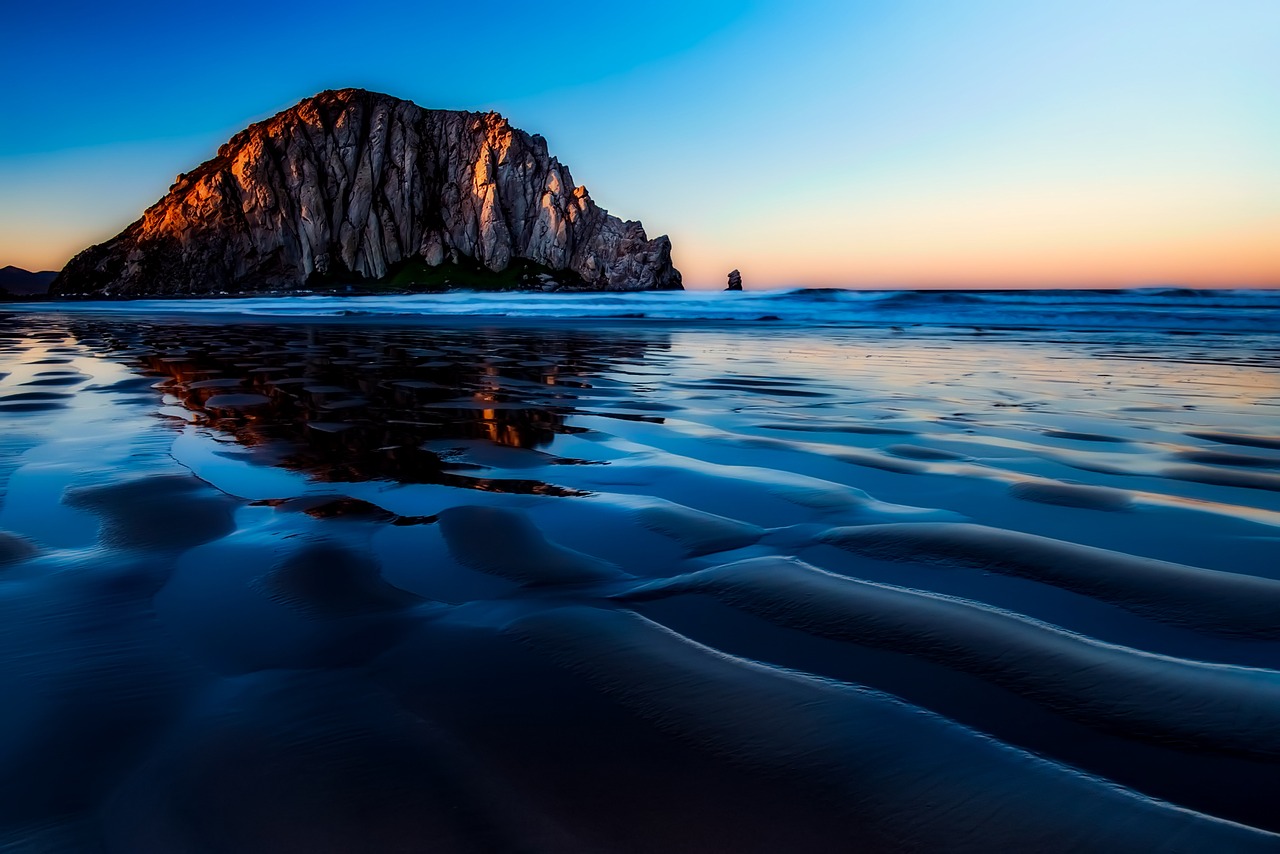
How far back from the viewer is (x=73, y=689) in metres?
1.61

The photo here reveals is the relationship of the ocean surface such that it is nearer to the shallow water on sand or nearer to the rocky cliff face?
the shallow water on sand

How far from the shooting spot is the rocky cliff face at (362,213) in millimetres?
131500

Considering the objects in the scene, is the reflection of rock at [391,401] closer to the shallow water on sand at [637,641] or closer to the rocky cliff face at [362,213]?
the shallow water on sand at [637,641]

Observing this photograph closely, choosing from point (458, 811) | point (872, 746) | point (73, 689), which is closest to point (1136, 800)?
point (872, 746)

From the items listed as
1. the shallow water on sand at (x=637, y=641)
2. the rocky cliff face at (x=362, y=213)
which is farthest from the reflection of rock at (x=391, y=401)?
the rocky cliff face at (x=362, y=213)

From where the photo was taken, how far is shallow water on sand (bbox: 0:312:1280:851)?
3.98 ft

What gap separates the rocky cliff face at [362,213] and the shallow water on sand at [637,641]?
140 metres

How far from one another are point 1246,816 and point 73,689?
7.99ft

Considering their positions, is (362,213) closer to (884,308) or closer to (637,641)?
(884,308)

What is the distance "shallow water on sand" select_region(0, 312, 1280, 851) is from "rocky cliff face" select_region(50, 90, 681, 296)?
460ft

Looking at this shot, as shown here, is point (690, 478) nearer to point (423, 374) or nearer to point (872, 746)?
point (872, 746)

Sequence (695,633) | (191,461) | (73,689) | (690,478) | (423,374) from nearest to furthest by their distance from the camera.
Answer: (73,689), (695,633), (690,478), (191,461), (423,374)

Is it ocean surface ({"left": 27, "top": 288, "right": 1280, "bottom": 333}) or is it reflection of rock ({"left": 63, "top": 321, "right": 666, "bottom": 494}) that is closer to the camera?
reflection of rock ({"left": 63, "top": 321, "right": 666, "bottom": 494})

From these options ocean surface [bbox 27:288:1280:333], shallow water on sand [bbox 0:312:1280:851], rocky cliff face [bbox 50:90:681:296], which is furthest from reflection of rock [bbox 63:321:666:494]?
rocky cliff face [bbox 50:90:681:296]
